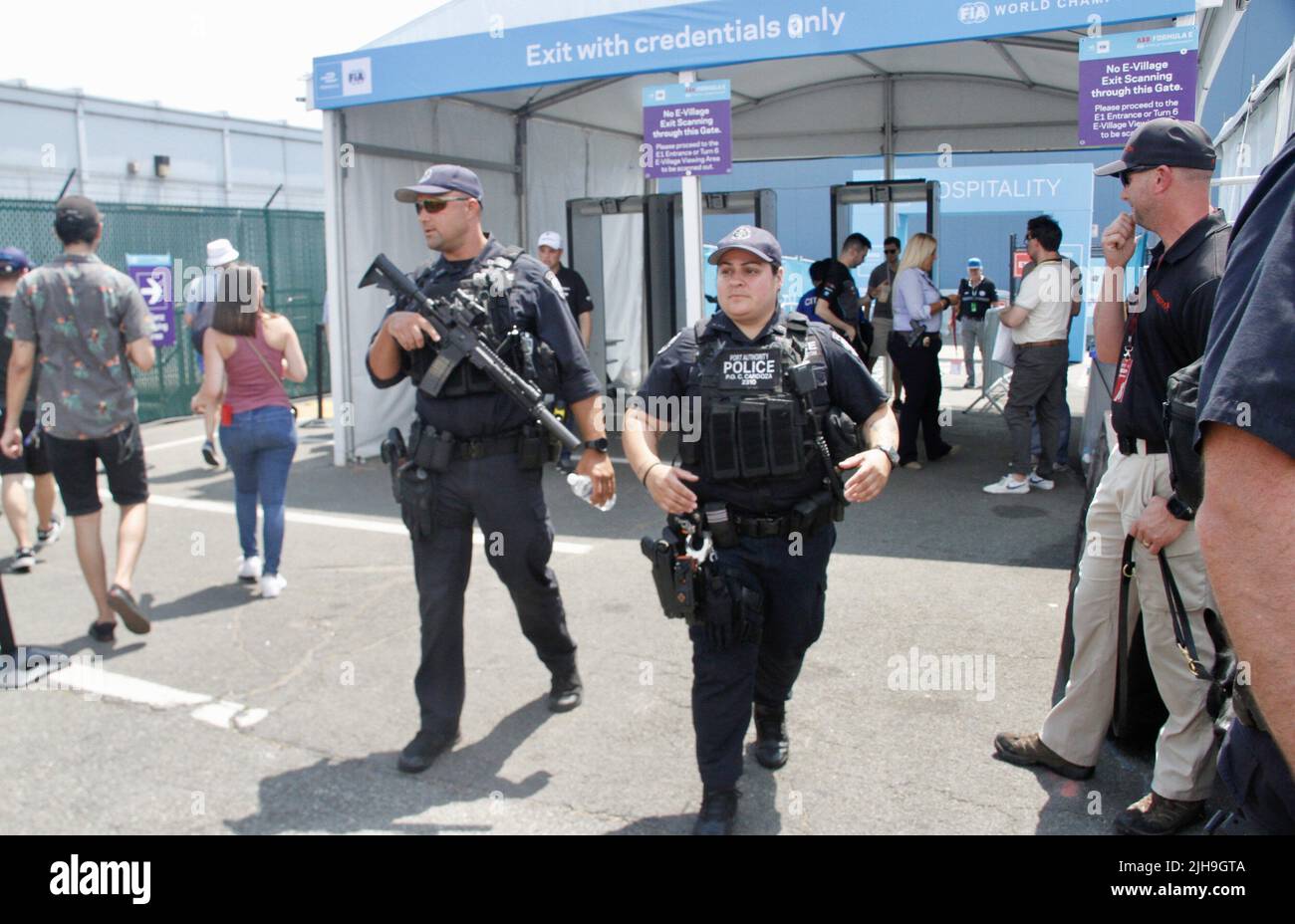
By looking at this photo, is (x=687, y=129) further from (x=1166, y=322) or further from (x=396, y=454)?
(x=1166, y=322)

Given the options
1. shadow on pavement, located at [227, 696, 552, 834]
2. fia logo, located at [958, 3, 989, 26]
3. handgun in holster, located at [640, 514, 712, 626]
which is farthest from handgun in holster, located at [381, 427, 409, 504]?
fia logo, located at [958, 3, 989, 26]

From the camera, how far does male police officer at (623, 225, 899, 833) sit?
10.4ft

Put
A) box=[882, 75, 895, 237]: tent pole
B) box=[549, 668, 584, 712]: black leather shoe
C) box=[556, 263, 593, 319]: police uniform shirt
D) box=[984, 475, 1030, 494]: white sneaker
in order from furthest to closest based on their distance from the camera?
box=[882, 75, 895, 237]: tent pole < box=[556, 263, 593, 319]: police uniform shirt < box=[984, 475, 1030, 494]: white sneaker < box=[549, 668, 584, 712]: black leather shoe

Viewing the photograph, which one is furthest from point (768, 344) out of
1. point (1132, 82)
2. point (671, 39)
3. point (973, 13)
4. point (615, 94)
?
point (615, 94)

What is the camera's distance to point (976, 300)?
1354 centimetres

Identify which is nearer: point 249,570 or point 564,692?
point 564,692

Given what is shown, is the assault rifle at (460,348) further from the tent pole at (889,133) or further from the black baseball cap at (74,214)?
the tent pole at (889,133)

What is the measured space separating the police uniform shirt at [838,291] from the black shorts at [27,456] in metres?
6.08

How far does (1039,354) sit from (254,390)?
17.7ft

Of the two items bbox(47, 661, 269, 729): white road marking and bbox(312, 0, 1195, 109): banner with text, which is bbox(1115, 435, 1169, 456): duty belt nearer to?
bbox(47, 661, 269, 729): white road marking

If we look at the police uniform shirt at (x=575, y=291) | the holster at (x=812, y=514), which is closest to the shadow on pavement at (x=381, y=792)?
the holster at (x=812, y=514)

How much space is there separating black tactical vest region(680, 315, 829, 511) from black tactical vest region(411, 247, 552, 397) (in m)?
0.81

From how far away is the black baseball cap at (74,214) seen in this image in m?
4.86

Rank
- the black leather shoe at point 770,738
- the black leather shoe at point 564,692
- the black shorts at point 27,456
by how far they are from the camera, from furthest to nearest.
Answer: the black shorts at point 27,456 < the black leather shoe at point 564,692 < the black leather shoe at point 770,738
